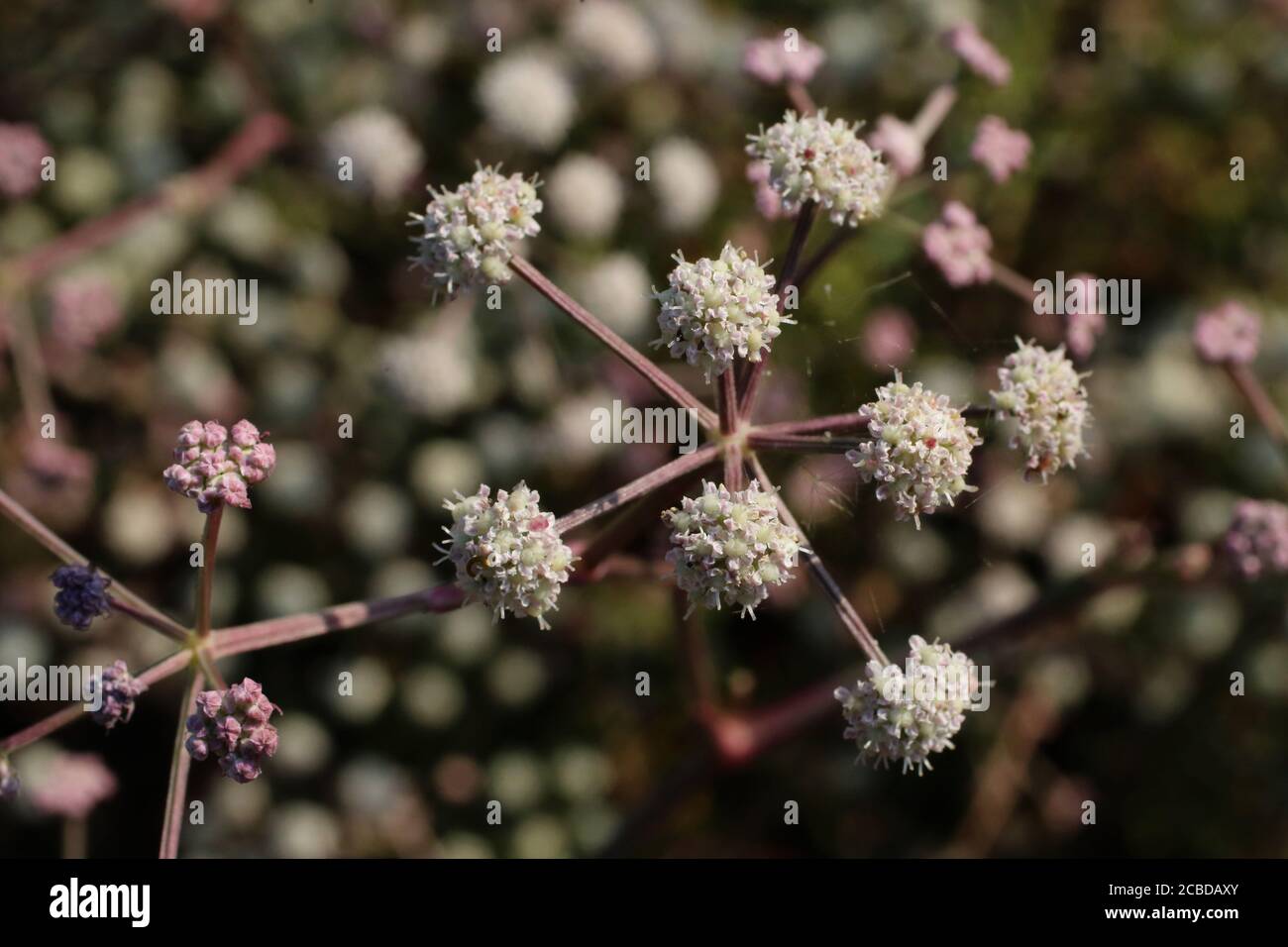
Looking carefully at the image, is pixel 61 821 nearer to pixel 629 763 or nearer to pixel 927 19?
pixel 629 763

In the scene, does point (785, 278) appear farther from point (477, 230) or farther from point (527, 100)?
point (527, 100)

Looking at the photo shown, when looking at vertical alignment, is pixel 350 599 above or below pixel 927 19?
below

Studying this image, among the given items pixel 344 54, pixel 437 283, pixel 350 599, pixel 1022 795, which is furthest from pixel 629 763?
pixel 344 54

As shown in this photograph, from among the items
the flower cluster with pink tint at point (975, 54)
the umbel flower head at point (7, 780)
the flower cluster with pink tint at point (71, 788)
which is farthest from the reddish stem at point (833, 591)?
the flower cluster with pink tint at point (71, 788)

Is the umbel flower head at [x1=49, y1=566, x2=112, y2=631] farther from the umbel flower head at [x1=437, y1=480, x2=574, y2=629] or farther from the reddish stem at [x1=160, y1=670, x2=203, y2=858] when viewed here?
the umbel flower head at [x1=437, y1=480, x2=574, y2=629]

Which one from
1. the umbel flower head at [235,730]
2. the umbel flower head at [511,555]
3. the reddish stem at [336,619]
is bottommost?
the umbel flower head at [235,730]

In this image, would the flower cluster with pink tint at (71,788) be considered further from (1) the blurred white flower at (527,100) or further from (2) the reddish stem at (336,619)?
(1) the blurred white flower at (527,100)
